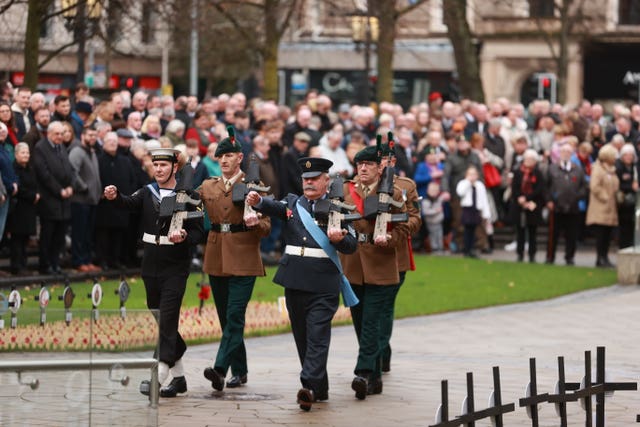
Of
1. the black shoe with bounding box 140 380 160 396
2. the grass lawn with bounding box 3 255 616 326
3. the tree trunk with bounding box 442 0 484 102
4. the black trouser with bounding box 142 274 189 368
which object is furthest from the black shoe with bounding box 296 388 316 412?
the tree trunk with bounding box 442 0 484 102

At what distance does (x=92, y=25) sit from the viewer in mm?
26516

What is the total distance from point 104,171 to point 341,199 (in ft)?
33.2

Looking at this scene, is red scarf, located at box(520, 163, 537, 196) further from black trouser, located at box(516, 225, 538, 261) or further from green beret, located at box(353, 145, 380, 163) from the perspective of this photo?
green beret, located at box(353, 145, 380, 163)

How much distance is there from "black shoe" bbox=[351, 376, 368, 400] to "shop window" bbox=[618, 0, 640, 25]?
168 ft

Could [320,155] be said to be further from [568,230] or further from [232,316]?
[232,316]

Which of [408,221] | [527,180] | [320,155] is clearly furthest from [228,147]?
[527,180]

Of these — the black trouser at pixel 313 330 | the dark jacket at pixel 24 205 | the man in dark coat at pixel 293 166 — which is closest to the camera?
the black trouser at pixel 313 330

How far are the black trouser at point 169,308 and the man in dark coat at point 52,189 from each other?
8.32 m

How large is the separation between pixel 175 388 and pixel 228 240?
1315 mm

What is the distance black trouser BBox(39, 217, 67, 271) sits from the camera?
901 inches

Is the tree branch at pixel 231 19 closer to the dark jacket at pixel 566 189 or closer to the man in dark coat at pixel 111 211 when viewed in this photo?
the dark jacket at pixel 566 189

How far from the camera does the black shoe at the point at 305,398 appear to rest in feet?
44.9

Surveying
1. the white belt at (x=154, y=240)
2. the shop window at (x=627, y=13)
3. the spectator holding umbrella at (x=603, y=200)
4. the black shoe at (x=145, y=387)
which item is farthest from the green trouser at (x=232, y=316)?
the shop window at (x=627, y=13)

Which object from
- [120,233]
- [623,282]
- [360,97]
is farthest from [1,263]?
[360,97]
